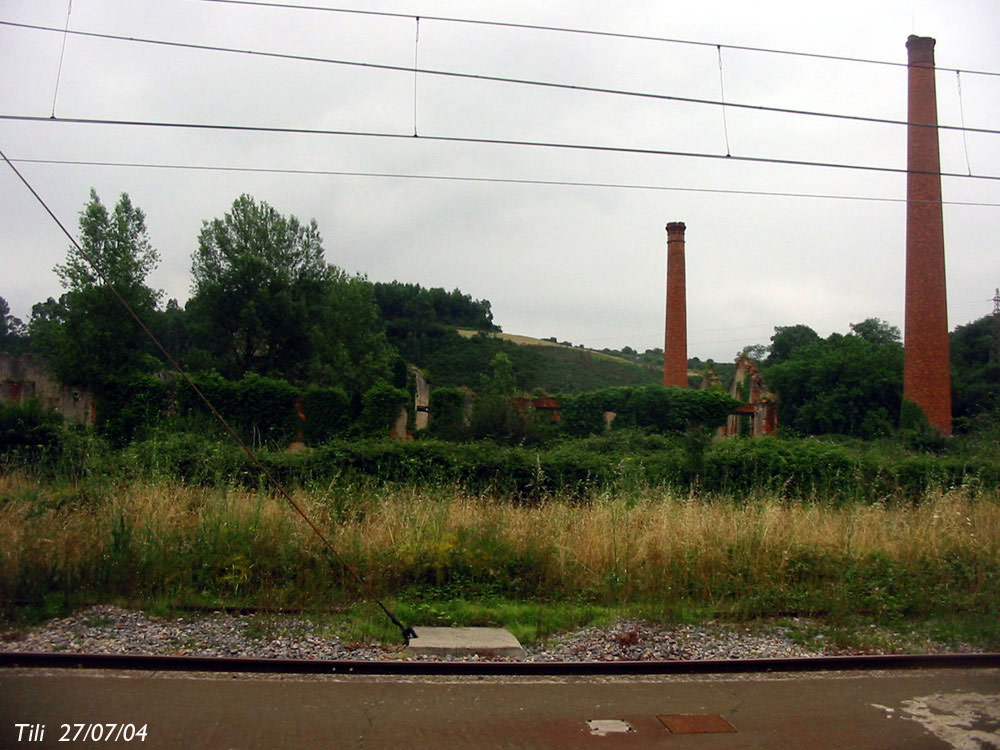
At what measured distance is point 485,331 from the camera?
79.0 meters

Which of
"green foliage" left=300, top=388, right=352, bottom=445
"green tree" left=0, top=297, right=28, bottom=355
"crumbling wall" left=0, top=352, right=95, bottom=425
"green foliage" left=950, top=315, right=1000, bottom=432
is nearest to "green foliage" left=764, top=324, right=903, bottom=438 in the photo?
"green foliage" left=950, top=315, right=1000, bottom=432

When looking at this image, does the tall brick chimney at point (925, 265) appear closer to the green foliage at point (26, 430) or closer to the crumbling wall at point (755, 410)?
the crumbling wall at point (755, 410)

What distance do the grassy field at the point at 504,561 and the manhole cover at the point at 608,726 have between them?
2193 mm

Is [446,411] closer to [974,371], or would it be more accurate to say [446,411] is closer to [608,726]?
[608,726]

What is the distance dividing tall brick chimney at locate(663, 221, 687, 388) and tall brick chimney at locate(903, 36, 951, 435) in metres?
11.5

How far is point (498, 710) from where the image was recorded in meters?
6.07

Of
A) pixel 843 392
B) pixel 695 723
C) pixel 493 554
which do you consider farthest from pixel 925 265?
pixel 695 723

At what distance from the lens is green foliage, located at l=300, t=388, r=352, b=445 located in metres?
29.2

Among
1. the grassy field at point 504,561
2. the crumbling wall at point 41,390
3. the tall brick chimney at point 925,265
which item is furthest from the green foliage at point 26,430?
the tall brick chimney at point 925,265

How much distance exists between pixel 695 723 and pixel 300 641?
392 cm

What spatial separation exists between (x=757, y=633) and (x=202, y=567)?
654 centimetres

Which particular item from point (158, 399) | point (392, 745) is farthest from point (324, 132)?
point (158, 399)

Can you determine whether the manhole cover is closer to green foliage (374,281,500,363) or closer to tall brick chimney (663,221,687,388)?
tall brick chimney (663,221,687,388)

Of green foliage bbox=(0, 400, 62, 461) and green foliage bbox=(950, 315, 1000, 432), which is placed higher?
green foliage bbox=(950, 315, 1000, 432)
